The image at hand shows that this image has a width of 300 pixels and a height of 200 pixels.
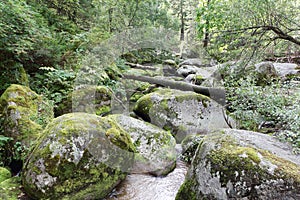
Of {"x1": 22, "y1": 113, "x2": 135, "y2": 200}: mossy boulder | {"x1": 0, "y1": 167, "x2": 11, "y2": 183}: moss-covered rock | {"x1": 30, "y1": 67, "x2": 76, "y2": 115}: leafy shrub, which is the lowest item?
{"x1": 0, "y1": 167, "x2": 11, "y2": 183}: moss-covered rock

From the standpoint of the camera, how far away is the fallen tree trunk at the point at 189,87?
6.00 m

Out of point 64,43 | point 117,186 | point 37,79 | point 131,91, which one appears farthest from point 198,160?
point 64,43

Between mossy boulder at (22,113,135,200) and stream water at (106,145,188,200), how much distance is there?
0.56ft

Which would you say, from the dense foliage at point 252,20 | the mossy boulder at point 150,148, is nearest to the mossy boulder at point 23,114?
the mossy boulder at point 150,148

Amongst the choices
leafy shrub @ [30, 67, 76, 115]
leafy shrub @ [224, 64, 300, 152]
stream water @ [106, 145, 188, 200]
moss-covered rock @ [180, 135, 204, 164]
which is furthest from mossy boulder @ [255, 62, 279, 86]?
leafy shrub @ [30, 67, 76, 115]

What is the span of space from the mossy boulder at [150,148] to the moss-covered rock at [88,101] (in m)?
1.38

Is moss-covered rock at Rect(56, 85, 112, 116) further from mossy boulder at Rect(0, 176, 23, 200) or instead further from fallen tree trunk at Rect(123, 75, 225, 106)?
fallen tree trunk at Rect(123, 75, 225, 106)

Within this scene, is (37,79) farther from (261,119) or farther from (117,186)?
(261,119)

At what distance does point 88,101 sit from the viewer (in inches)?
223

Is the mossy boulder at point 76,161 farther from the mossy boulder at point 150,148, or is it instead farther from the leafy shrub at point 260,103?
the leafy shrub at point 260,103

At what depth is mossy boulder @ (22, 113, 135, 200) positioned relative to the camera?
2688mm

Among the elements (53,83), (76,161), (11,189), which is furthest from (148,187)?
(53,83)

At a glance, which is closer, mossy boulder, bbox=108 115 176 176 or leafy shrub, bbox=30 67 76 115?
mossy boulder, bbox=108 115 176 176

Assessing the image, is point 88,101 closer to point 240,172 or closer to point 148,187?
point 148,187
